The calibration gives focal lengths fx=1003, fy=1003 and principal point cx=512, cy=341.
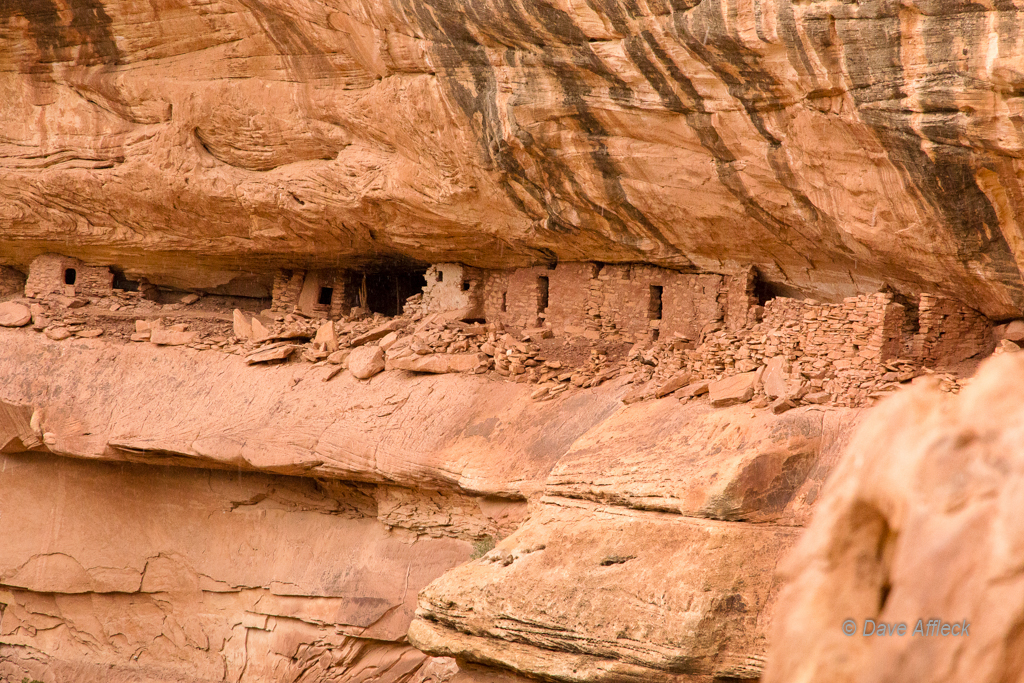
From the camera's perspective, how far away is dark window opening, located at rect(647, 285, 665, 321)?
10938 mm

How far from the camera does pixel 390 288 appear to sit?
14695 mm

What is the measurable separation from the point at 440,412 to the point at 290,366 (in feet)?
7.84

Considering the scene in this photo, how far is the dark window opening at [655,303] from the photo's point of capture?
35.9 ft

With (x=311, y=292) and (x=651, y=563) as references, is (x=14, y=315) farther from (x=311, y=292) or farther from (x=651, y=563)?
(x=651, y=563)

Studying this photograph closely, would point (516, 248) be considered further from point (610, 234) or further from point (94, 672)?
point (94, 672)

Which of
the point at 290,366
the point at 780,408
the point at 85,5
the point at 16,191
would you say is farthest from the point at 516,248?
the point at 16,191

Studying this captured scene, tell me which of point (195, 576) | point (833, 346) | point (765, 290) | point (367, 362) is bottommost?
point (195, 576)

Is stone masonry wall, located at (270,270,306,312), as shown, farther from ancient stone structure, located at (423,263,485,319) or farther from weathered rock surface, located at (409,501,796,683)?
weathered rock surface, located at (409,501,796,683)

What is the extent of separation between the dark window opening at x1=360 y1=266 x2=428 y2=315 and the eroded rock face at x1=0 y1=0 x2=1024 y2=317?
1329 millimetres

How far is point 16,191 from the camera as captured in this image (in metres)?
12.5

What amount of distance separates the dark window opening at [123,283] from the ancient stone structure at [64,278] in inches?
9.9

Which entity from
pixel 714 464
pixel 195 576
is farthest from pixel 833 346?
pixel 195 576

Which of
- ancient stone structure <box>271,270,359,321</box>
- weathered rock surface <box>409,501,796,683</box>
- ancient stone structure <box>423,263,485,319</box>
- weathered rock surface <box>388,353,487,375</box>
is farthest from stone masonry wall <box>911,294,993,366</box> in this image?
ancient stone structure <box>271,270,359,321</box>

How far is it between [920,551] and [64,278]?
1333cm
